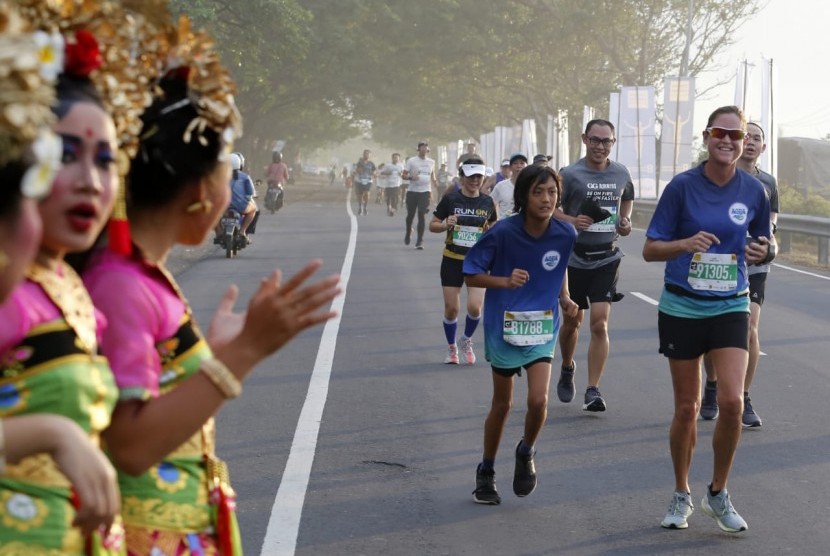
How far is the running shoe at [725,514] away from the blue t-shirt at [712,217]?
85 centimetres

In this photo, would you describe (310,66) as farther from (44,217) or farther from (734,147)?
(44,217)

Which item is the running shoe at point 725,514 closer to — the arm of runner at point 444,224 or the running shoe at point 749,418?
the running shoe at point 749,418

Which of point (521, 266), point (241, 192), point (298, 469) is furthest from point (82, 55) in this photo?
point (241, 192)

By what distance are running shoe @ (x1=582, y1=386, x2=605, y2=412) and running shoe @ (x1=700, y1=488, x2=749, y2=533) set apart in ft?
9.88

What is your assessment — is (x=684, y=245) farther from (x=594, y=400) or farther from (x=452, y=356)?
(x=452, y=356)

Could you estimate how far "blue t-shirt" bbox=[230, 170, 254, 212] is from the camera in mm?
23384

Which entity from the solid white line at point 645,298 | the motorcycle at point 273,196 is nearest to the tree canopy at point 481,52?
the motorcycle at point 273,196

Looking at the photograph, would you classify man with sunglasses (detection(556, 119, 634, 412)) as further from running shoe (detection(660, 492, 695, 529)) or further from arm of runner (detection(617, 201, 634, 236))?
running shoe (detection(660, 492, 695, 529))

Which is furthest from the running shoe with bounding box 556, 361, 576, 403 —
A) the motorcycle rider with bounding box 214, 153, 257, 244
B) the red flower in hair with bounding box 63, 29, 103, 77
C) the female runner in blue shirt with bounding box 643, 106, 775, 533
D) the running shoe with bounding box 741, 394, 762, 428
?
the motorcycle rider with bounding box 214, 153, 257, 244

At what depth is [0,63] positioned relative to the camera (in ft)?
5.93

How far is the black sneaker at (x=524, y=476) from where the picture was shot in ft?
23.5

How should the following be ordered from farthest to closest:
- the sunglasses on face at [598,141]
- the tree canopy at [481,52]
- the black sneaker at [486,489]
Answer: the tree canopy at [481,52], the sunglasses on face at [598,141], the black sneaker at [486,489]

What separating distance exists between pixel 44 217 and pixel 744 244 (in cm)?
513

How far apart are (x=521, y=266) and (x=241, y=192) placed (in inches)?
668
